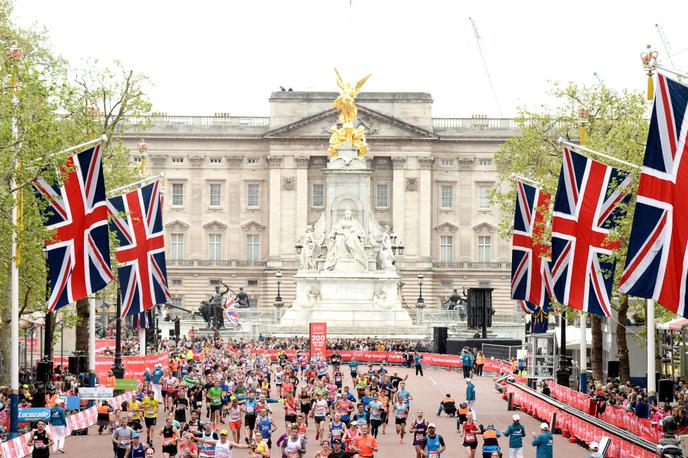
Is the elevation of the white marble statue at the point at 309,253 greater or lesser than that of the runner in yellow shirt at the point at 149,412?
greater

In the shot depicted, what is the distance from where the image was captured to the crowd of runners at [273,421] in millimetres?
28750

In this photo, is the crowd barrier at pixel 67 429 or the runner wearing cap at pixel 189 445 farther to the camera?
the crowd barrier at pixel 67 429

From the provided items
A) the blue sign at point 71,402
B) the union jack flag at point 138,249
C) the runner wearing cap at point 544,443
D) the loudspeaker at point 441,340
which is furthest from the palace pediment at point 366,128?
the runner wearing cap at point 544,443

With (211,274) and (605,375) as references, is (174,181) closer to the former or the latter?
(211,274)

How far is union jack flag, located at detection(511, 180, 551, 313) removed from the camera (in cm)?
4031

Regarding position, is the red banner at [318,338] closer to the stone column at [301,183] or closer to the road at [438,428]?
the road at [438,428]

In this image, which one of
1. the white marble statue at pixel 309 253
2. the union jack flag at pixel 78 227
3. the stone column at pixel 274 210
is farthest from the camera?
the stone column at pixel 274 210

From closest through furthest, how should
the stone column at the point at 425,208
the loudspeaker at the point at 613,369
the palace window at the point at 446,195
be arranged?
1. the loudspeaker at the point at 613,369
2. the stone column at the point at 425,208
3. the palace window at the point at 446,195

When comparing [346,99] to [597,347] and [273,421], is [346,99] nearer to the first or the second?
[597,347]

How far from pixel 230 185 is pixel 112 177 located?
77.0 meters

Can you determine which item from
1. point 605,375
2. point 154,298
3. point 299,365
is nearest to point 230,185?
point 299,365

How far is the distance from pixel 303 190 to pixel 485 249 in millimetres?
18897

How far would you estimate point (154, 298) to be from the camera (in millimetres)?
42875

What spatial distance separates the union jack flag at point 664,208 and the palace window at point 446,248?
108880 millimetres
